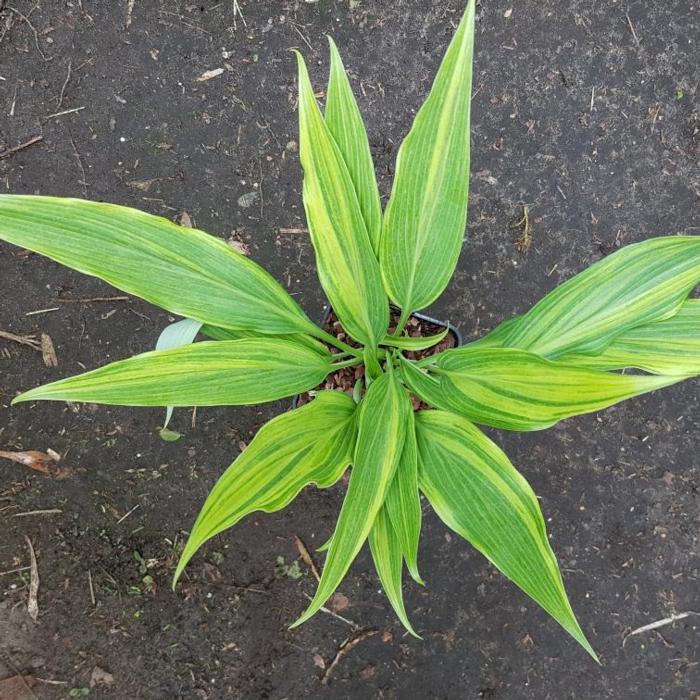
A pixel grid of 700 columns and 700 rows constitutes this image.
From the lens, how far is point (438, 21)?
1354 mm

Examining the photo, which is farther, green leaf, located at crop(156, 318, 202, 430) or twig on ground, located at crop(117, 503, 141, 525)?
twig on ground, located at crop(117, 503, 141, 525)

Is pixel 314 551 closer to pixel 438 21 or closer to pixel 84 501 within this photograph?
pixel 84 501

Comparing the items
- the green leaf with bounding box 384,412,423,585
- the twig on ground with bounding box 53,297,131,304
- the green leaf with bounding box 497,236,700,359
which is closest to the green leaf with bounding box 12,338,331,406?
the green leaf with bounding box 384,412,423,585

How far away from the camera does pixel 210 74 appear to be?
1.34 m

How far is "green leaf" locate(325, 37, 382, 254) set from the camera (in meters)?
0.80

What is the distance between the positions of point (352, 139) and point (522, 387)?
41 centimetres

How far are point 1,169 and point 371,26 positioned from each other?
0.91 metres

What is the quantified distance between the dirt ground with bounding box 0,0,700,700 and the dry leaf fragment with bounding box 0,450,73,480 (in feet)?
0.06

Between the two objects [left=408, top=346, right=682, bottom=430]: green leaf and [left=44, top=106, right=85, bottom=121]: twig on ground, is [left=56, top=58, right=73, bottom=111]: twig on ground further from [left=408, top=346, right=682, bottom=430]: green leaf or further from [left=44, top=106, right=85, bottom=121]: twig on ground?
[left=408, top=346, right=682, bottom=430]: green leaf

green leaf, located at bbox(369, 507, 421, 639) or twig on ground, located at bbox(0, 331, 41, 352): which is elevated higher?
green leaf, located at bbox(369, 507, 421, 639)

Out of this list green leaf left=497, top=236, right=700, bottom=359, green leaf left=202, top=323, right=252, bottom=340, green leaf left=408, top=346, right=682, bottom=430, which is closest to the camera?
green leaf left=408, top=346, right=682, bottom=430

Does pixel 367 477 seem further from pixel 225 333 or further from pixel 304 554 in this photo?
pixel 304 554

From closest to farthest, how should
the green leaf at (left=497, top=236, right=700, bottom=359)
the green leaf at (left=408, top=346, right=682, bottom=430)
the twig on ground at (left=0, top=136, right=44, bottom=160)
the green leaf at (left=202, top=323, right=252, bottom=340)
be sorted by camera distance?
the green leaf at (left=408, top=346, right=682, bottom=430) < the green leaf at (left=497, top=236, right=700, bottom=359) < the green leaf at (left=202, top=323, right=252, bottom=340) < the twig on ground at (left=0, top=136, right=44, bottom=160)

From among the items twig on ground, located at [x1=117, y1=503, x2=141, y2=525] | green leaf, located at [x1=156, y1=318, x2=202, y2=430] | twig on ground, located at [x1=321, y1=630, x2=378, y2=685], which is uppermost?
green leaf, located at [x1=156, y1=318, x2=202, y2=430]
